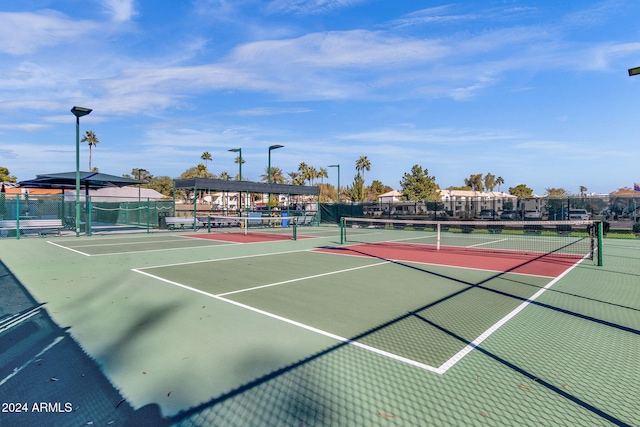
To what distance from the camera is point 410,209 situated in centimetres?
3428

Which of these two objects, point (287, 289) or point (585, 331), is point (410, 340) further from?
point (287, 289)

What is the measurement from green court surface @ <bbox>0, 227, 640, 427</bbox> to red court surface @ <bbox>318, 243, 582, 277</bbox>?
1608 millimetres

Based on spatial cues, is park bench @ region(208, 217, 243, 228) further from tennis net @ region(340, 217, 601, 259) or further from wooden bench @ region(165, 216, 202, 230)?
tennis net @ region(340, 217, 601, 259)

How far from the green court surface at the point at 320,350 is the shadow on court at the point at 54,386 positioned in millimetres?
17

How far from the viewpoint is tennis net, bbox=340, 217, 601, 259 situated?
13.9m

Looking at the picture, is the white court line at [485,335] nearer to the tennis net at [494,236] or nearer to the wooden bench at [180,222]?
the tennis net at [494,236]

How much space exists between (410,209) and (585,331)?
2966 cm

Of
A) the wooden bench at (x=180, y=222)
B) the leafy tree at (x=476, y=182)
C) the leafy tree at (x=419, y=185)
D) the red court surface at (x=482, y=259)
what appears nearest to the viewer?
the red court surface at (x=482, y=259)

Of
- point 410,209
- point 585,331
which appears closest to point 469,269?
point 585,331

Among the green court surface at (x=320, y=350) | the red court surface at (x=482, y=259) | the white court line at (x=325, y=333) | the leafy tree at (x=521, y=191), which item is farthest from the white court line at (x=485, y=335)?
the leafy tree at (x=521, y=191)

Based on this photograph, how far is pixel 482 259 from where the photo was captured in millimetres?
12258

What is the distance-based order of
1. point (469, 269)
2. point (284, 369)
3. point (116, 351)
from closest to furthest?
point (284, 369), point (116, 351), point (469, 269)

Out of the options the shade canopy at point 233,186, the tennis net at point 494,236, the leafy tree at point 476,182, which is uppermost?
the leafy tree at point 476,182

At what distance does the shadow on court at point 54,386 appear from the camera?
119 inches
